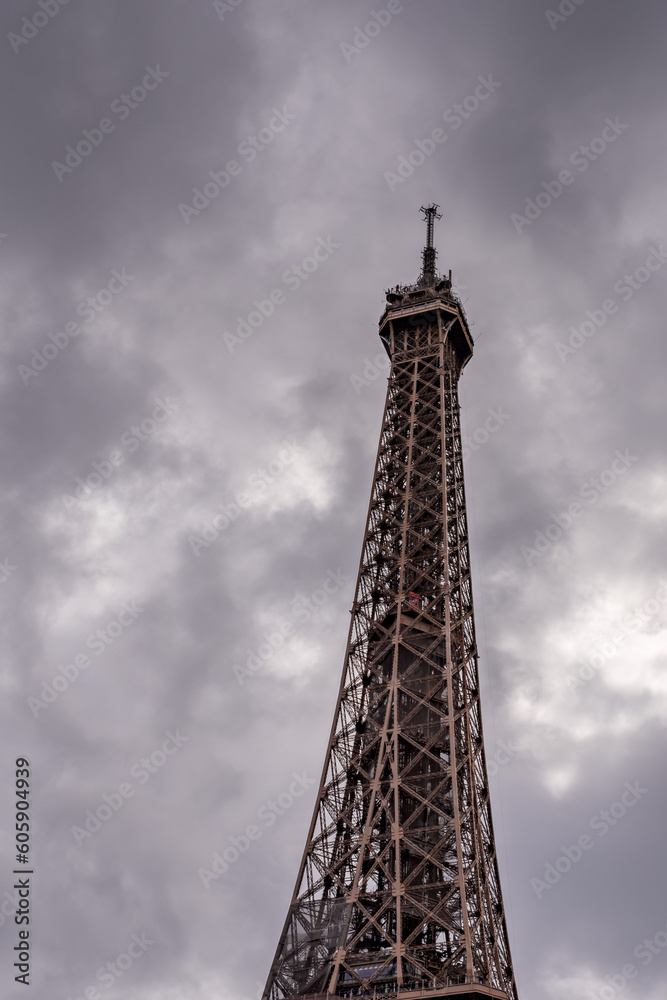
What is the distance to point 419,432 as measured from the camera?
98.5 m

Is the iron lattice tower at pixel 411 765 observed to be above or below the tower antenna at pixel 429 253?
below

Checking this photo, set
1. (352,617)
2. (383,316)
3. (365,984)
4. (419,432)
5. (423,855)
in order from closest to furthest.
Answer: (365,984) → (423,855) → (352,617) → (419,432) → (383,316)

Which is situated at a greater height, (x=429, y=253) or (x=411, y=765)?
(x=429, y=253)

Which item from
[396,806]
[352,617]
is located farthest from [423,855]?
[352,617]

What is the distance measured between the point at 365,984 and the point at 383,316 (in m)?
60.6

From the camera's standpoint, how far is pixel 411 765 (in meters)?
78.1

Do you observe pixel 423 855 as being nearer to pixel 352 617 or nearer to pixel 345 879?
pixel 345 879

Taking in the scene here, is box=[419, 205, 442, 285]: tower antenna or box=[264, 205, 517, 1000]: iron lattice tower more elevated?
box=[419, 205, 442, 285]: tower antenna

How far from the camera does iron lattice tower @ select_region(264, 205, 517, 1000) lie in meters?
69.6

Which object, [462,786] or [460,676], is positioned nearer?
[462,786]

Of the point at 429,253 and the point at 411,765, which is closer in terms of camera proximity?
the point at 411,765

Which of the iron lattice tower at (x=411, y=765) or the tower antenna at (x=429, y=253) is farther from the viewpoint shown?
the tower antenna at (x=429, y=253)

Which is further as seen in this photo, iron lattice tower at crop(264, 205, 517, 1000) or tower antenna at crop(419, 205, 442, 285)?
tower antenna at crop(419, 205, 442, 285)

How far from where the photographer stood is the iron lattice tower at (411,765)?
69.6 meters
